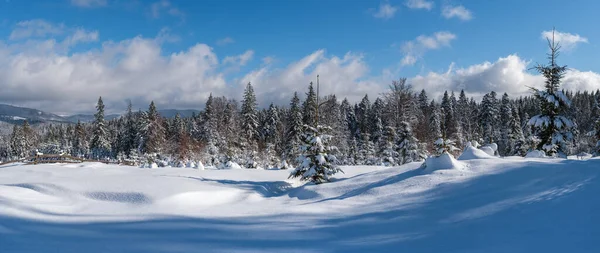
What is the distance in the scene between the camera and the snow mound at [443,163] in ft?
36.3

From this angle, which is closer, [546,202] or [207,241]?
[207,241]

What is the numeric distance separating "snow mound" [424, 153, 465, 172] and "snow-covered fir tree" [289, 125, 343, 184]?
501 centimetres

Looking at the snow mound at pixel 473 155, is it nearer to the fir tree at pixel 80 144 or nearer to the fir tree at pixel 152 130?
the fir tree at pixel 152 130

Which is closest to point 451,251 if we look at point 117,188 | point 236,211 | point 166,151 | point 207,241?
point 207,241

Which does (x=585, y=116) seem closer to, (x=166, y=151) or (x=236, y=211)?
(x=166, y=151)

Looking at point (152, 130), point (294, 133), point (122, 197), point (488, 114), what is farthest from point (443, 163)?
point (488, 114)

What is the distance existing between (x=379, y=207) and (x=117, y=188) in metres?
8.68

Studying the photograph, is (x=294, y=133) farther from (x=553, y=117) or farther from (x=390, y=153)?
(x=553, y=117)

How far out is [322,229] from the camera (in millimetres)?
7477

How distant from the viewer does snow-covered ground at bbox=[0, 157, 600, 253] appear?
20.2ft

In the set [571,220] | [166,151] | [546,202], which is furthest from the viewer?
[166,151]

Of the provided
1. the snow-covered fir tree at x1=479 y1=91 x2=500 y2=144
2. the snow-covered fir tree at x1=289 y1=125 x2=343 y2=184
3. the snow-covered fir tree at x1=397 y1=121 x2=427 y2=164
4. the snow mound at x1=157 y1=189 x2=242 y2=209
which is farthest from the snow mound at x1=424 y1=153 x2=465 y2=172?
the snow-covered fir tree at x1=479 y1=91 x2=500 y2=144

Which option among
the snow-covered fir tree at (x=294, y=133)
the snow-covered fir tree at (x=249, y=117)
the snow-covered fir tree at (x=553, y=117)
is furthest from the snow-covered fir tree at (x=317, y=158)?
the snow-covered fir tree at (x=249, y=117)

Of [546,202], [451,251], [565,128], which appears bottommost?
[451,251]
